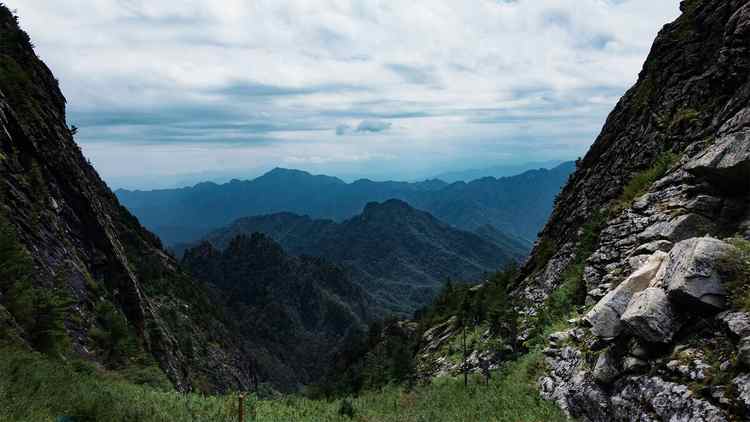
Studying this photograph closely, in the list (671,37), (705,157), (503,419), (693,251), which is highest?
(671,37)

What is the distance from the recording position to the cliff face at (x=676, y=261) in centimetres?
1080

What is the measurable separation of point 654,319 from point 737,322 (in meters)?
1.73

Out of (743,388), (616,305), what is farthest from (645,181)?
(743,388)

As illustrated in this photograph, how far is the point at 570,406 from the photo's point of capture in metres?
14.5

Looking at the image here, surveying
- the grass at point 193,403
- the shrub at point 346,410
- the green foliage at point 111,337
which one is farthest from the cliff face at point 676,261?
the green foliage at point 111,337

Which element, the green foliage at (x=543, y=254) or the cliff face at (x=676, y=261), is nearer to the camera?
the cliff face at (x=676, y=261)

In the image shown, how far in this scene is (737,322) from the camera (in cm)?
1044

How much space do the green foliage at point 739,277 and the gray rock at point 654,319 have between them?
1.37m

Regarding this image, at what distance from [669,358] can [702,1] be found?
33.6 meters

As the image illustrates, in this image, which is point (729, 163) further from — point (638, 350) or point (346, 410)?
point (346, 410)

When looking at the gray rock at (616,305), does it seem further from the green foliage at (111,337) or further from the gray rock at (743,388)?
the green foliage at (111,337)

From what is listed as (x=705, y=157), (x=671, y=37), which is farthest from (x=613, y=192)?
(x=705, y=157)

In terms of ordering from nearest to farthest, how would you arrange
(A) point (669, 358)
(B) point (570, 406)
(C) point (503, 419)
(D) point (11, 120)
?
(A) point (669, 358)
(B) point (570, 406)
(C) point (503, 419)
(D) point (11, 120)

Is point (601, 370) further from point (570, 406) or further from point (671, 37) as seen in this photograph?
point (671, 37)
